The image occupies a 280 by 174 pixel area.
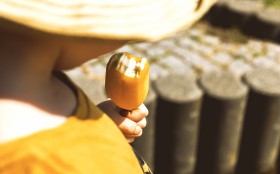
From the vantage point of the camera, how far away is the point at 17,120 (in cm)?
93

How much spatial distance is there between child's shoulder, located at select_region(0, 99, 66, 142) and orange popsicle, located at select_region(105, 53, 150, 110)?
28 cm

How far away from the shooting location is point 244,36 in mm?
4324

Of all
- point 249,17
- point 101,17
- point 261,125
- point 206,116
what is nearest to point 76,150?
point 101,17

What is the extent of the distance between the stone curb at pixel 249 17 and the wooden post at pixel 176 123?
55.8 inches

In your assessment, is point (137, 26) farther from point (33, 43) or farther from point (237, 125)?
point (237, 125)

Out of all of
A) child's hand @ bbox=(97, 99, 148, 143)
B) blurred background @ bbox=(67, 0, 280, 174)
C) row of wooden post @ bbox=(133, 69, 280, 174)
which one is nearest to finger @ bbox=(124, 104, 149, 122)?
child's hand @ bbox=(97, 99, 148, 143)

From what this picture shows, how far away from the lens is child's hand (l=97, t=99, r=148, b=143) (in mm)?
1311

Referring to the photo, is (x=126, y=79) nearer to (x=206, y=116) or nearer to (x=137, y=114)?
(x=137, y=114)

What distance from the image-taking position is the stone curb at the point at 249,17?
13.9ft

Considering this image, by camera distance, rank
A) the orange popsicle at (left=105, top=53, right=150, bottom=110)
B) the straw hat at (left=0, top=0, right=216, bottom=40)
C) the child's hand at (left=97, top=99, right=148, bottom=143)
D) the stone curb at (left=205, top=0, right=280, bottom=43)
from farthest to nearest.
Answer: the stone curb at (left=205, top=0, right=280, bottom=43) < the child's hand at (left=97, top=99, right=148, bottom=143) < the orange popsicle at (left=105, top=53, right=150, bottom=110) < the straw hat at (left=0, top=0, right=216, bottom=40)

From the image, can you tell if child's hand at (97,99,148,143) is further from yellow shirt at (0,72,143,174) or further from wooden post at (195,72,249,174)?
wooden post at (195,72,249,174)

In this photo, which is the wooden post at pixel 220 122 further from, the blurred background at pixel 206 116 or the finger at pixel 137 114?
the finger at pixel 137 114

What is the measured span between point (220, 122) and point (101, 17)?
2.34 m

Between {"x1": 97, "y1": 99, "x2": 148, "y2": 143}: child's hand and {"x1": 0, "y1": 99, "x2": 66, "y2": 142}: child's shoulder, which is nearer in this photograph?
{"x1": 0, "y1": 99, "x2": 66, "y2": 142}: child's shoulder
